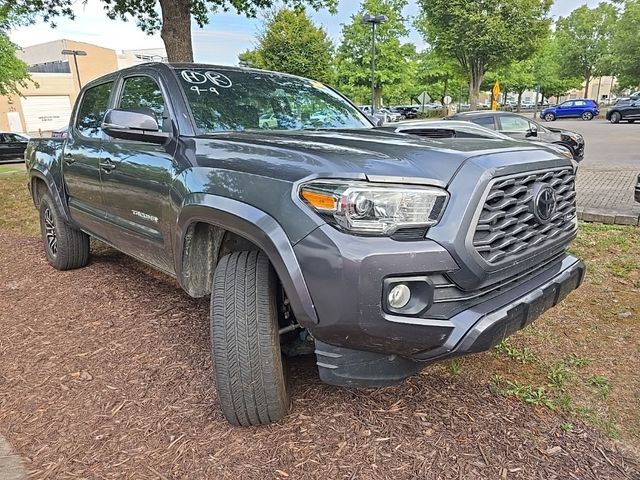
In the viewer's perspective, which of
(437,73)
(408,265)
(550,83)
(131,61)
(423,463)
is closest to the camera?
(408,265)

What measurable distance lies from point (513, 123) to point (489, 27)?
14989 mm

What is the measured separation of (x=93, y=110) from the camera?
4.02 m

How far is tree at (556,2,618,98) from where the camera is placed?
38875 mm

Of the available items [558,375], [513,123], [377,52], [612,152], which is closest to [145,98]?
[558,375]

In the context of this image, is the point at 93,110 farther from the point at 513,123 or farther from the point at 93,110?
the point at 513,123

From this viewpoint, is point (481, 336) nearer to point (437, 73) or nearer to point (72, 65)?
point (437, 73)

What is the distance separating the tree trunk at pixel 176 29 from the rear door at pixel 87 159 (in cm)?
421

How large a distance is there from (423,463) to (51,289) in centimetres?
369

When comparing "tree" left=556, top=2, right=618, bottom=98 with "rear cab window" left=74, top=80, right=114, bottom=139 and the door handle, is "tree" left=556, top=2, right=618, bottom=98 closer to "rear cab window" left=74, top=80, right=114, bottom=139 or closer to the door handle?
"rear cab window" left=74, top=80, right=114, bottom=139

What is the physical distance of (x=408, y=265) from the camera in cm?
175

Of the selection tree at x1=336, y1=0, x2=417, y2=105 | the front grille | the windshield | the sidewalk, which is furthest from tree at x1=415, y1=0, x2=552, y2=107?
the front grille

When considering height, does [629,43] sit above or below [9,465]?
above

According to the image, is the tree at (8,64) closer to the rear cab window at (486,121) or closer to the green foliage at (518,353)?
the rear cab window at (486,121)

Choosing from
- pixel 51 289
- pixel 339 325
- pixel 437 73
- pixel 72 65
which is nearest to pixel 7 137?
pixel 51 289
